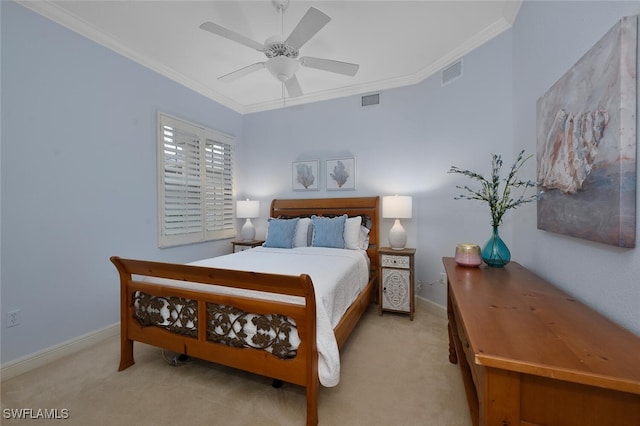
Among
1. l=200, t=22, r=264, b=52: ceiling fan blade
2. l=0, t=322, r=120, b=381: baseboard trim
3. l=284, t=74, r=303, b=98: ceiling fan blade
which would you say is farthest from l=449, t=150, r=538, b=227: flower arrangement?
l=0, t=322, r=120, b=381: baseboard trim

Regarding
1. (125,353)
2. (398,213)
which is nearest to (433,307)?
(398,213)

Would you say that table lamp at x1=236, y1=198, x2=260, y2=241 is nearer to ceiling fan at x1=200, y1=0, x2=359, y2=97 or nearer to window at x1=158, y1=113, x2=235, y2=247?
window at x1=158, y1=113, x2=235, y2=247

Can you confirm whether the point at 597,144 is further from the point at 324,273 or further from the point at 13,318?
the point at 13,318

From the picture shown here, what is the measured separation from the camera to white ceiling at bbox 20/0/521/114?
86.5 inches

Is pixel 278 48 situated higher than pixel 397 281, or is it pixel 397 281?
pixel 278 48

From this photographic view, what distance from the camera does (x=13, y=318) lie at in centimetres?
200

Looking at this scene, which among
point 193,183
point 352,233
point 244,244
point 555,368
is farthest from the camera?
point 244,244

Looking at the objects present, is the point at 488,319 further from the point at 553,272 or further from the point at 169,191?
the point at 169,191

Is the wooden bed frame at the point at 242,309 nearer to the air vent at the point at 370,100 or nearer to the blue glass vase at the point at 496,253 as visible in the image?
the blue glass vase at the point at 496,253

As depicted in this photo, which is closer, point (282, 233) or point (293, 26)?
point (293, 26)

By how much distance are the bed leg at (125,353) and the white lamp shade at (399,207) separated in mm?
2803

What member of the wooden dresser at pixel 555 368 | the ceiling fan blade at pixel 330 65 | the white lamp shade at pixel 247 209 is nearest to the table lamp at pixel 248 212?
the white lamp shade at pixel 247 209

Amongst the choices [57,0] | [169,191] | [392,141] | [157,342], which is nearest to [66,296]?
[157,342]

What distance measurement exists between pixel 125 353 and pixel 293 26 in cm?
316
